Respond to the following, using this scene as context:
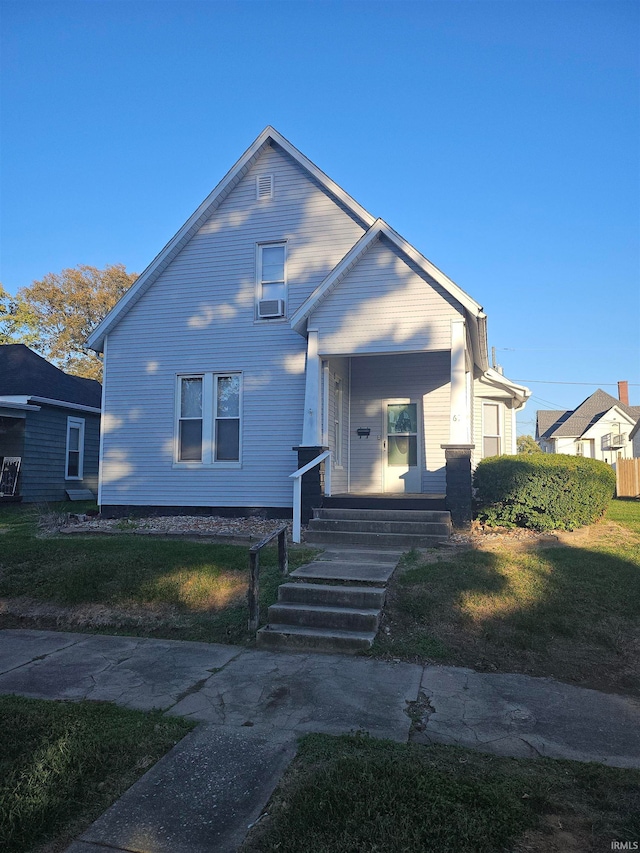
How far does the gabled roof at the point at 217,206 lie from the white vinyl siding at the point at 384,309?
181cm

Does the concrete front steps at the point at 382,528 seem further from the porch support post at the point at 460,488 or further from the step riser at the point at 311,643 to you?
the step riser at the point at 311,643

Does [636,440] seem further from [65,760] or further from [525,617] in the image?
[65,760]

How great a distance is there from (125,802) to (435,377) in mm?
10906

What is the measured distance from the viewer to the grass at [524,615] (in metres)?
5.41

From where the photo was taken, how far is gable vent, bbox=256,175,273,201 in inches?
510

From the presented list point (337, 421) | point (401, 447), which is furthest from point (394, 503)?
point (401, 447)

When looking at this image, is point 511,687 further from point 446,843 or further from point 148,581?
point 148,581

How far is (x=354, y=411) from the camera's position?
44.1 ft

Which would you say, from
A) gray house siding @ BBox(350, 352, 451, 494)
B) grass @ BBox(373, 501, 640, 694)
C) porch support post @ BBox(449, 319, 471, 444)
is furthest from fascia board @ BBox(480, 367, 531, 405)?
grass @ BBox(373, 501, 640, 694)

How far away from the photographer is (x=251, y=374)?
12648 millimetres

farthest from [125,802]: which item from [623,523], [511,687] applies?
[623,523]

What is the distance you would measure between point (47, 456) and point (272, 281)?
9.82 metres

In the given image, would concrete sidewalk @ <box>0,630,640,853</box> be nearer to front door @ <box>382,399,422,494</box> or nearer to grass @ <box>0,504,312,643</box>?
grass @ <box>0,504,312,643</box>

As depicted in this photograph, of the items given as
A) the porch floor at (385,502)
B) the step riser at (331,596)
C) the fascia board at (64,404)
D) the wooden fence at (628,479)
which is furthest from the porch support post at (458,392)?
the wooden fence at (628,479)
